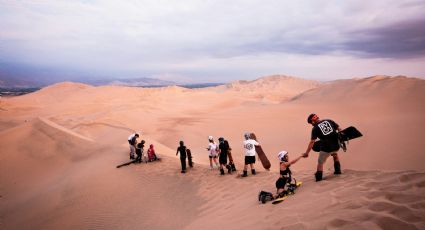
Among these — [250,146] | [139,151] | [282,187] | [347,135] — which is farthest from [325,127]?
[139,151]

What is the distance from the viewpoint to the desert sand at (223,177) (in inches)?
191

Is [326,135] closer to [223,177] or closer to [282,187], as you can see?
[282,187]

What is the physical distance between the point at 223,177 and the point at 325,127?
16.3 feet

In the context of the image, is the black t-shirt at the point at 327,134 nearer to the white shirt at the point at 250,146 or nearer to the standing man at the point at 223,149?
the white shirt at the point at 250,146

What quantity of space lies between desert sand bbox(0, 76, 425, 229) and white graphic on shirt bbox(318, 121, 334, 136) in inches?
46.2

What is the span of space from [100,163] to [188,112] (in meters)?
23.4

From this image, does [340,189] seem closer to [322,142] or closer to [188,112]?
[322,142]

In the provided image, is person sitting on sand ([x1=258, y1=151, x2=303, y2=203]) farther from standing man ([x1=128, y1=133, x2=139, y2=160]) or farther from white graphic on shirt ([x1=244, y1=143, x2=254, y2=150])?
standing man ([x1=128, y1=133, x2=139, y2=160])

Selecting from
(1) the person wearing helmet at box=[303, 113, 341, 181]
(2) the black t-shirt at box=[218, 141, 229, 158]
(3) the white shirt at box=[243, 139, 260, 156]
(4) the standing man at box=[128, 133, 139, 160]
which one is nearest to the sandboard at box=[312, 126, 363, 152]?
(1) the person wearing helmet at box=[303, 113, 341, 181]

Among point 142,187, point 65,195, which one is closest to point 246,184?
point 142,187

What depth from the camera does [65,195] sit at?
427 inches

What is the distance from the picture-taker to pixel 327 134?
253 inches

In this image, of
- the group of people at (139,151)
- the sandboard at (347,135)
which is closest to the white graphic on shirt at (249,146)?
the sandboard at (347,135)

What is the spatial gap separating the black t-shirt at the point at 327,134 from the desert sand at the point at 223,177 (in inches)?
32.2
